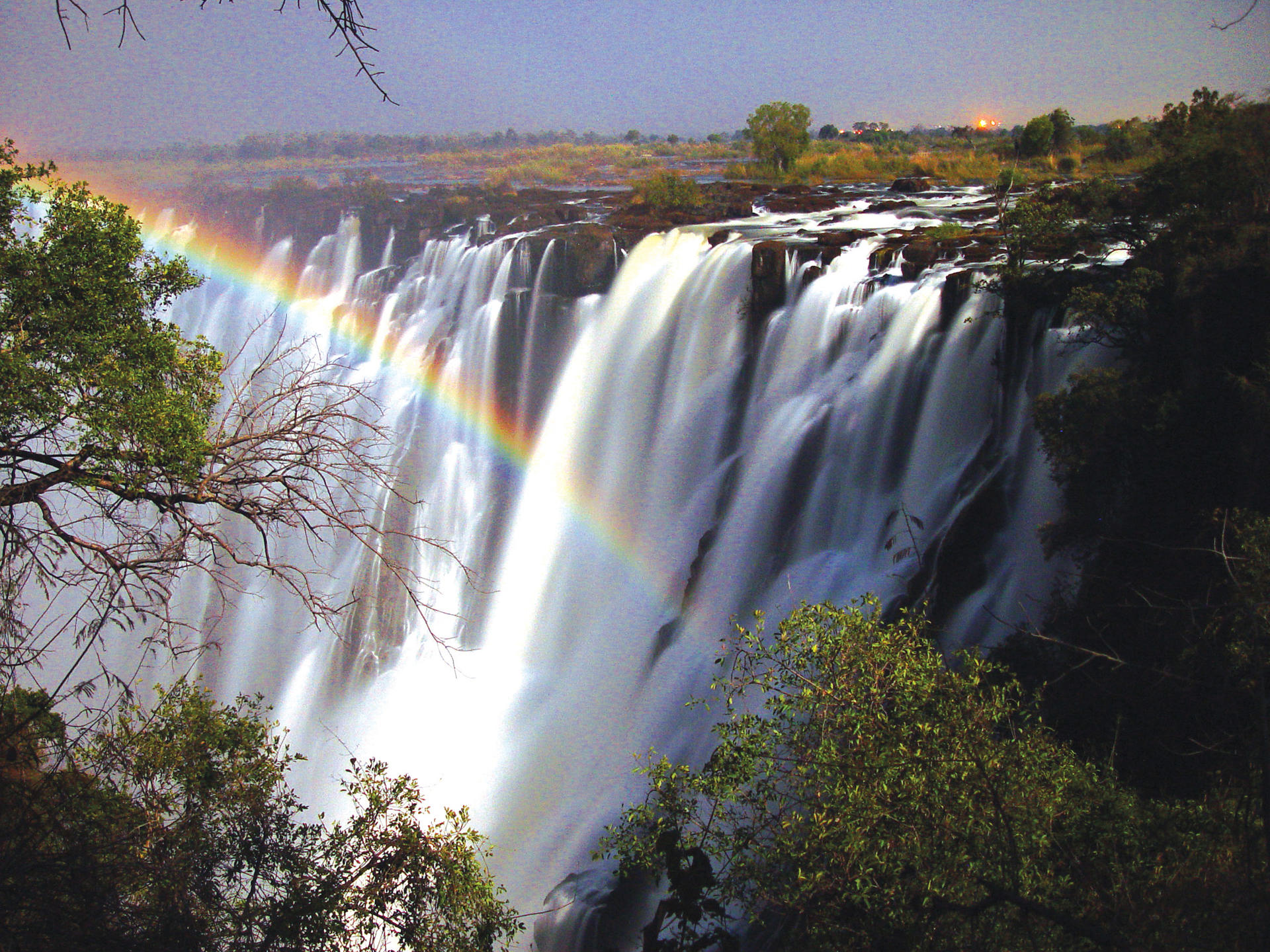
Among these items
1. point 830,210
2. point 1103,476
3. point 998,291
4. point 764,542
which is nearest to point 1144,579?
point 1103,476

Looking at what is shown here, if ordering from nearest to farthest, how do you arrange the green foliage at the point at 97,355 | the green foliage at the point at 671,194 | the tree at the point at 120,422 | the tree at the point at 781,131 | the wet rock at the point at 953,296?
the tree at the point at 120,422
the green foliage at the point at 97,355
the wet rock at the point at 953,296
the green foliage at the point at 671,194
the tree at the point at 781,131

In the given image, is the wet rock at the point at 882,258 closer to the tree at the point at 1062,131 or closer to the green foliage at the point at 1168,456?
the green foliage at the point at 1168,456

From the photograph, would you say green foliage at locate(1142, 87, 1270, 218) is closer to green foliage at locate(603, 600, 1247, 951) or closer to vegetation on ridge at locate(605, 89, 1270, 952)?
vegetation on ridge at locate(605, 89, 1270, 952)

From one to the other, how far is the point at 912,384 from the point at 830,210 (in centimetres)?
1311

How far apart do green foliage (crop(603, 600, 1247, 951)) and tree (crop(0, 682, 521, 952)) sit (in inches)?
63.6

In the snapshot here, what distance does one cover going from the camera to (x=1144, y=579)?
9.62 metres

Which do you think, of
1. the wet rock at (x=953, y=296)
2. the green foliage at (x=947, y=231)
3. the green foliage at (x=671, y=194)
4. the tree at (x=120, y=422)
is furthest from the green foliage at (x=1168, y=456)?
the green foliage at (x=671, y=194)

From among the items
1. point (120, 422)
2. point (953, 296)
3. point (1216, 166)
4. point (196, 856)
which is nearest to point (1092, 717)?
point (1216, 166)

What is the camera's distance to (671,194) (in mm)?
27875

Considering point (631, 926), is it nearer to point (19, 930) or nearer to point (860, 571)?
point (860, 571)

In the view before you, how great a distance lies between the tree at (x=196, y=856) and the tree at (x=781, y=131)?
3126 centimetres

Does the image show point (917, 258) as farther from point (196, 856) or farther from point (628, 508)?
point (196, 856)

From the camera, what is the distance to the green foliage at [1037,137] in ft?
90.6

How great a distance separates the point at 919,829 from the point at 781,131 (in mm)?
32615
